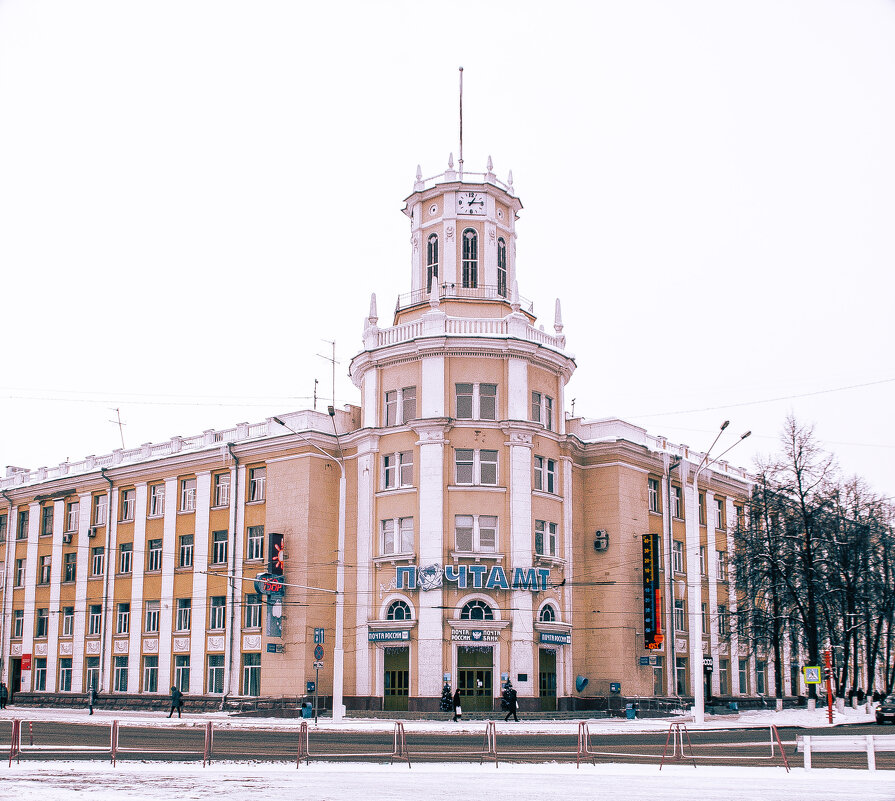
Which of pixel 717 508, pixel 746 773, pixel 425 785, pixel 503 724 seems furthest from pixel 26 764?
pixel 717 508

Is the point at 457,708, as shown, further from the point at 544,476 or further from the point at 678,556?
the point at 678,556

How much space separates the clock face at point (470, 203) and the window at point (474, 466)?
13.8 m

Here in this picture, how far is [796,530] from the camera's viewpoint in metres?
56.4

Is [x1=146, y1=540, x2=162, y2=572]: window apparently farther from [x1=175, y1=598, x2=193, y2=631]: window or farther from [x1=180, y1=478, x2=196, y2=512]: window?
[x1=175, y1=598, x2=193, y2=631]: window

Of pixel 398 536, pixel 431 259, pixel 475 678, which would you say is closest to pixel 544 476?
pixel 398 536

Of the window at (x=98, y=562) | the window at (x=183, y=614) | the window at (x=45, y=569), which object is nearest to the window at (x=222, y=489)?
the window at (x=183, y=614)

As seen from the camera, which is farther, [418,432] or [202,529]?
[202,529]

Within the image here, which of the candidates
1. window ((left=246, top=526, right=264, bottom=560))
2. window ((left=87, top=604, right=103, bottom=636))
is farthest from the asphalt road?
window ((left=87, top=604, right=103, bottom=636))

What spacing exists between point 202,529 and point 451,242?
67.8ft

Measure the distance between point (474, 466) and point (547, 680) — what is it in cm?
1097

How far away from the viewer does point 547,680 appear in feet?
173

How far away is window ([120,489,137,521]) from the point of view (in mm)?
64500

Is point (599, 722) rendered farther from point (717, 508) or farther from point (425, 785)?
point (425, 785)

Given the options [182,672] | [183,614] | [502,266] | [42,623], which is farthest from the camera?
[42,623]
